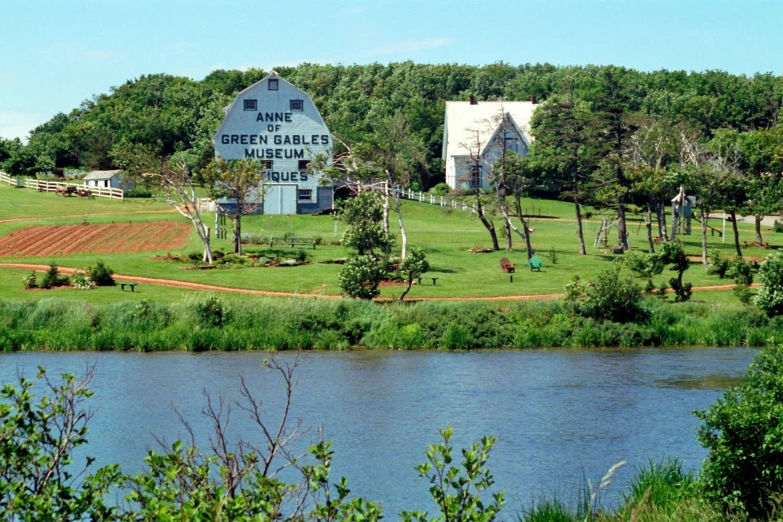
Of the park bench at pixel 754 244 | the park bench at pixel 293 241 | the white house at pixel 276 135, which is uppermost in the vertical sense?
the white house at pixel 276 135

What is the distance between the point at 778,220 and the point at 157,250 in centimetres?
5720

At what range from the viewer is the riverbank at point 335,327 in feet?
142

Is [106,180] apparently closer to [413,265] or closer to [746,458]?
[413,265]

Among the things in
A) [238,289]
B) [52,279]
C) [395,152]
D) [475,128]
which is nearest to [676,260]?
[238,289]

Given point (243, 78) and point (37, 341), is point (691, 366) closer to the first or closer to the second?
point (37, 341)

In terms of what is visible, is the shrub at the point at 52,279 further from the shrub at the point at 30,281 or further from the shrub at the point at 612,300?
the shrub at the point at 612,300

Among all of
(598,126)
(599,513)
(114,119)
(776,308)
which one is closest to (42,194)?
(114,119)

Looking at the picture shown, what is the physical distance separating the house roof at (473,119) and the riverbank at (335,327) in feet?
203

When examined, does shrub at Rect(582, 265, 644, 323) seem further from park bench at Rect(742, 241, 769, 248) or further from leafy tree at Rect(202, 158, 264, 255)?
park bench at Rect(742, 241, 769, 248)

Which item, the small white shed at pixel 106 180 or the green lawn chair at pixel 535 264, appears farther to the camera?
the small white shed at pixel 106 180

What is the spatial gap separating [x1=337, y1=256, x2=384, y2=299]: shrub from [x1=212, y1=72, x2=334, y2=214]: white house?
3874cm

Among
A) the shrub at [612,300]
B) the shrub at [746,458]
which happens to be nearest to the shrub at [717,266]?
the shrub at [612,300]

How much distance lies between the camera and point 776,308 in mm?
44281

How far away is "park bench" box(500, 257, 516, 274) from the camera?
59.9 metres
